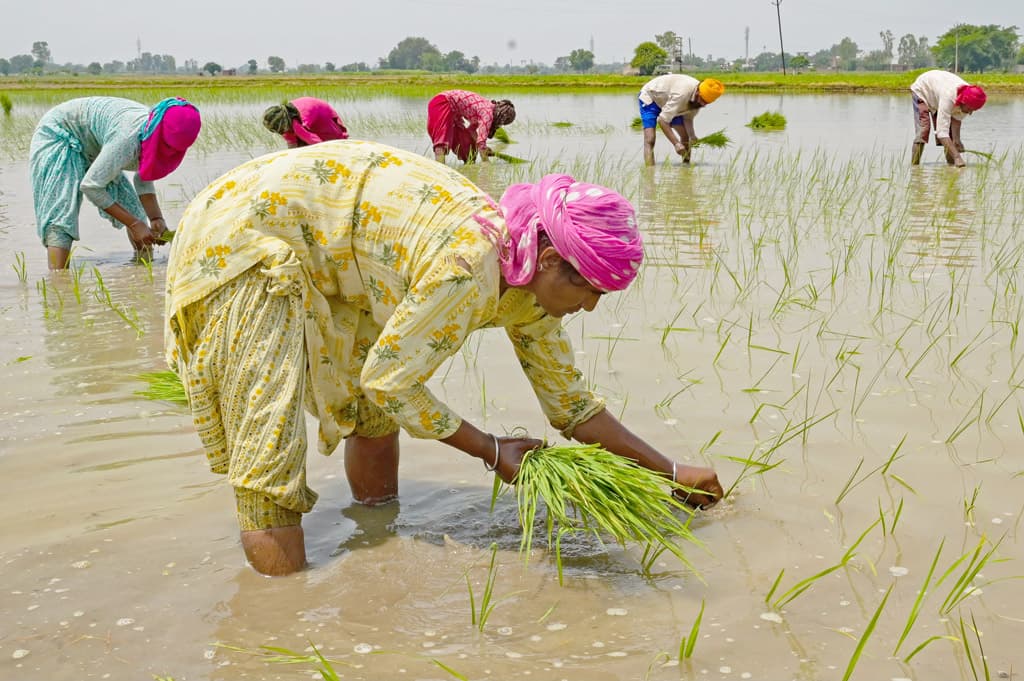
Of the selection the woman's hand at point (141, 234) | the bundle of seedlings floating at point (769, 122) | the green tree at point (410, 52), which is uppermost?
the green tree at point (410, 52)

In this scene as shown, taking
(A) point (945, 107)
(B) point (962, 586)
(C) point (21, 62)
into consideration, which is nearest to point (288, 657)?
(B) point (962, 586)

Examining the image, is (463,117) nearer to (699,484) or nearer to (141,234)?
(141,234)

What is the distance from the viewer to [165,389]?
11.2 ft

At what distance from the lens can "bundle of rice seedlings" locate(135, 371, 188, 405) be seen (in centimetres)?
338

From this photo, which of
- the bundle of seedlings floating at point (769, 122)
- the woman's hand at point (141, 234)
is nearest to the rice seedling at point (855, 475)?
the woman's hand at point (141, 234)

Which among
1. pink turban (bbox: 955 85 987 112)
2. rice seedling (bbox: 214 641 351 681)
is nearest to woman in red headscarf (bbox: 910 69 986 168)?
pink turban (bbox: 955 85 987 112)

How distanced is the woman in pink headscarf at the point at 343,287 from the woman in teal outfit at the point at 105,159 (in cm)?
291

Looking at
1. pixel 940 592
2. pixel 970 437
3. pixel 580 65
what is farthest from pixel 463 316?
pixel 580 65

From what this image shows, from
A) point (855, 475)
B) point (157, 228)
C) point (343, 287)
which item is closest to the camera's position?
point (343, 287)

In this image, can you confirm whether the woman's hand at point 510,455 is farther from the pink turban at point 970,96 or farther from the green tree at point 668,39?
the green tree at point 668,39

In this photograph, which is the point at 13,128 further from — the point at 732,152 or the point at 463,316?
the point at 463,316

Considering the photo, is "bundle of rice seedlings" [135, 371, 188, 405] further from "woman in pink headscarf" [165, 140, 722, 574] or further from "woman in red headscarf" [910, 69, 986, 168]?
"woman in red headscarf" [910, 69, 986, 168]

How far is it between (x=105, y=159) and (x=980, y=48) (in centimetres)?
11427

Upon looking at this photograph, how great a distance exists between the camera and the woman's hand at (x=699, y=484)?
99.8 inches
